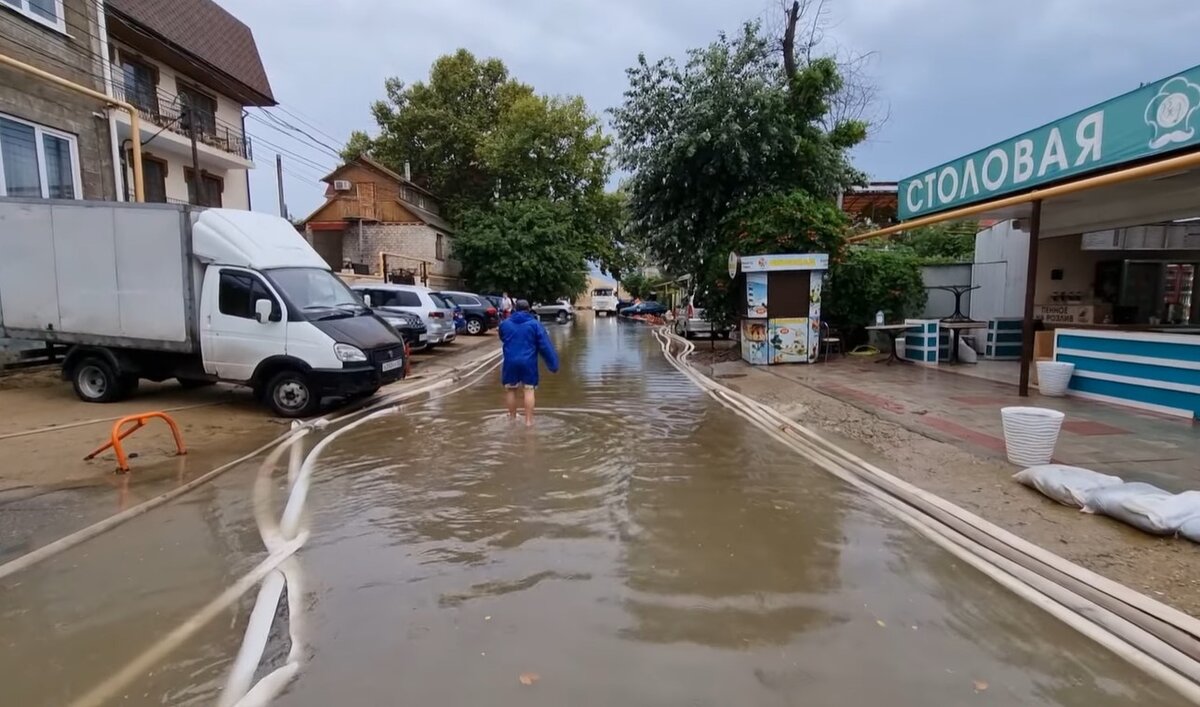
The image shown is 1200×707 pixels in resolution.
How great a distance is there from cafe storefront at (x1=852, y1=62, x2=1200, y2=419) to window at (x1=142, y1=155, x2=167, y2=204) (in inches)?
735

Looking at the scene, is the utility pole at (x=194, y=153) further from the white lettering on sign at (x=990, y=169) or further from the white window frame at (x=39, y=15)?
the white lettering on sign at (x=990, y=169)

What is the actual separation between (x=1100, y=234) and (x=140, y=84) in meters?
23.8

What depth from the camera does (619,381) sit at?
1263 centimetres

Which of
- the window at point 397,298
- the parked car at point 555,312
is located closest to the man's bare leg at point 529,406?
the window at point 397,298

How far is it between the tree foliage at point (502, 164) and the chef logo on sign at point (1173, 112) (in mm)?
28830

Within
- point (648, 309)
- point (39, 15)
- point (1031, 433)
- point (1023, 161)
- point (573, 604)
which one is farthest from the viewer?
point (648, 309)

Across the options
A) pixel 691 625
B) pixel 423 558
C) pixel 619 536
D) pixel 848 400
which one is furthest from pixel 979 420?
pixel 423 558

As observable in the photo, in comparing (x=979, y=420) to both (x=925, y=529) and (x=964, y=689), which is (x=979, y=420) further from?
(x=964, y=689)

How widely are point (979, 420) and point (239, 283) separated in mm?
9764

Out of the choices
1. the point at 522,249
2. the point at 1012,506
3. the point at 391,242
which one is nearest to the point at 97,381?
the point at 1012,506

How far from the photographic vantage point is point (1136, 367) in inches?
334

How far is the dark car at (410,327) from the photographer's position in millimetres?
15875

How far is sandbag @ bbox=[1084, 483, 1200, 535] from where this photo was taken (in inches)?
169

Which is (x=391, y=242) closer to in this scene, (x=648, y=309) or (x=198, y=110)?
(x=198, y=110)
